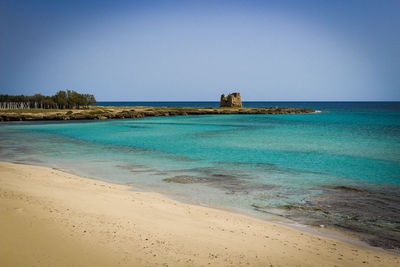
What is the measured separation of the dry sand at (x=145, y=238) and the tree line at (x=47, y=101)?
289 feet

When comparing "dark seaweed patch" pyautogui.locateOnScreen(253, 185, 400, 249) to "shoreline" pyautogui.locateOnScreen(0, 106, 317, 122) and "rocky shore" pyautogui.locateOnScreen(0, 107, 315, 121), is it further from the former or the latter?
"rocky shore" pyautogui.locateOnScreen(0, 107, 315, 121)

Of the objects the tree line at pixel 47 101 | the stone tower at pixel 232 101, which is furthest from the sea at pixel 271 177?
the stone tower at pixel 232 101

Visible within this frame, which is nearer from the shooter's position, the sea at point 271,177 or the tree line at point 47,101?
the sea at point 271,177

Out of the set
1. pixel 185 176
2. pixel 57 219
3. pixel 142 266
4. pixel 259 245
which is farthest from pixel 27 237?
pixel 185 176

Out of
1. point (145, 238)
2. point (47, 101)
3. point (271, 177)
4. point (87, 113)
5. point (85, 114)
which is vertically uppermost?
point (47, 101)

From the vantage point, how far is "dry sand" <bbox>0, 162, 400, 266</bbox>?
16.4 ft

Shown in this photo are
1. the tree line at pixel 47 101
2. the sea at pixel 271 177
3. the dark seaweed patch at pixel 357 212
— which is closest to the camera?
the dark seaweed patch at pixel 357 212

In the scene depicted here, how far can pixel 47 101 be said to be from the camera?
87.5 metres

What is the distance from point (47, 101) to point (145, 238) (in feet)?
302

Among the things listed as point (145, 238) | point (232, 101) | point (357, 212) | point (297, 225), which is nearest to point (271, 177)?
point (357, 212)

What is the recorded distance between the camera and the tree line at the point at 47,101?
85938mm

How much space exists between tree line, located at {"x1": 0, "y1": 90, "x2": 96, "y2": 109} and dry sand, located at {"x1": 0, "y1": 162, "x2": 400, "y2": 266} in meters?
88.0

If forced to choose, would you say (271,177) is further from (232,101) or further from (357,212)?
(232,101)

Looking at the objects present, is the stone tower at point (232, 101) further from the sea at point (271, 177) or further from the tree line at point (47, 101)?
the sea at point (271, 177)
